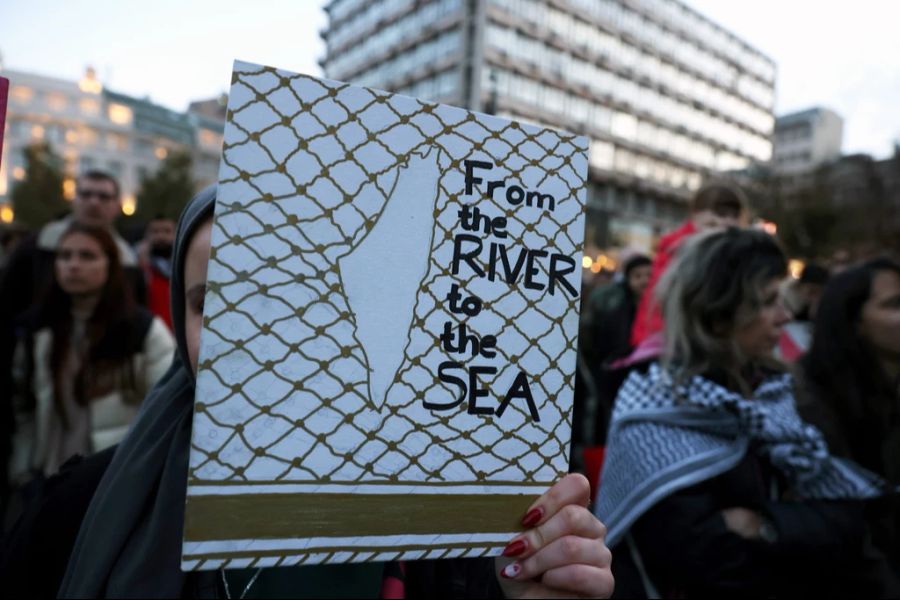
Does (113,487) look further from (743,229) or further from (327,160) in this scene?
(743,229)

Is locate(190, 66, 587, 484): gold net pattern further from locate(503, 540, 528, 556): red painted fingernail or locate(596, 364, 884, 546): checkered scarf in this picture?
locate(596, 364, 884, 546): checkered scarf

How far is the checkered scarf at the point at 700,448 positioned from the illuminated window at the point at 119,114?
61612 millimetres

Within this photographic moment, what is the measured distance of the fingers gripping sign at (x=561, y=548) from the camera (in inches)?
33.7

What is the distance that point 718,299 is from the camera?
1.98 meters

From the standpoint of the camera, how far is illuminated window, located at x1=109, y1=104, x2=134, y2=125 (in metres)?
53.3

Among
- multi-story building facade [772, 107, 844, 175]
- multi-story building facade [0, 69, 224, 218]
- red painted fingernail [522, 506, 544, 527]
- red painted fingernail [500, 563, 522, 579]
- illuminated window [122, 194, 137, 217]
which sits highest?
multi-story building facade [772, 107, 844, 175]

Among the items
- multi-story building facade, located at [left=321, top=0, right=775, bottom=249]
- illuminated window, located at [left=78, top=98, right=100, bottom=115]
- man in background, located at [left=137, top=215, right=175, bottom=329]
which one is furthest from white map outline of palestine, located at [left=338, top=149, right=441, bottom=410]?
illuminated window, located at [left=78, top=98, right=100, bottom=115]

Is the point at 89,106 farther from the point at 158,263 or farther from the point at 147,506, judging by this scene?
the point at 147,506

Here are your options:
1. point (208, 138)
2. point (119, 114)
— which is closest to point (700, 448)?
point (208, 138)

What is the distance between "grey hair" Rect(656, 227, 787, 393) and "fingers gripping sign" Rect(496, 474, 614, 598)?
3.66 feet

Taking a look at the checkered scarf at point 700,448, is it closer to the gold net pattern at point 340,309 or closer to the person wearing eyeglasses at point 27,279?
the gold net pattern at point 340,309

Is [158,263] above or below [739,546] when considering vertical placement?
above

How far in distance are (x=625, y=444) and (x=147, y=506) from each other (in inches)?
52.7

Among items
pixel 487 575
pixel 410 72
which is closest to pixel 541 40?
pixel 410 72
